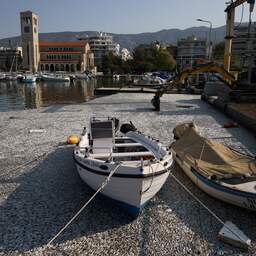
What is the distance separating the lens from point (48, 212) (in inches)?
293

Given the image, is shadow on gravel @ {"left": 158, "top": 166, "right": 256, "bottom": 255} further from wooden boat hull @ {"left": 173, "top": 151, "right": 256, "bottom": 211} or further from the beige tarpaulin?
the beige tarpaulin

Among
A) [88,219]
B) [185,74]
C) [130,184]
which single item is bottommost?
[88,219]

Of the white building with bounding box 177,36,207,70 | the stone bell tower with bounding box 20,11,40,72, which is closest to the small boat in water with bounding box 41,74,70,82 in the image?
the stone bell tower with bounding box 20,11,40,72

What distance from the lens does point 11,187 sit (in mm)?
8914

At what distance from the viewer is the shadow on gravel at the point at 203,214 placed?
21.1ft

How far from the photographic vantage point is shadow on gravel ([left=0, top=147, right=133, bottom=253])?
646cm

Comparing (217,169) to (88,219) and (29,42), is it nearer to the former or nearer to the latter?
(88,219)

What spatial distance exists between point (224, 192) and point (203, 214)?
2.56ft

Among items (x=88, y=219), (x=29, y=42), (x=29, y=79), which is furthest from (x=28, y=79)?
(x=88, y=219)

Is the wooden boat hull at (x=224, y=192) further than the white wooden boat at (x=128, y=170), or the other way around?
the wooden boat hull at (x=224, y=192)

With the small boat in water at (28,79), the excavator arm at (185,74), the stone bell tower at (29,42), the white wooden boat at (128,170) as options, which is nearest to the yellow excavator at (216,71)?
the excavator arm at (185,74)

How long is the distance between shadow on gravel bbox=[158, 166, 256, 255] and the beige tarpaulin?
0.73 m

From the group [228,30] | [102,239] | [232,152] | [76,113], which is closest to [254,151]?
[232,152]

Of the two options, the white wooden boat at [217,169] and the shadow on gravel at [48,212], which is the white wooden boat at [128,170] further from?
the white wooden boat at [217,169]
